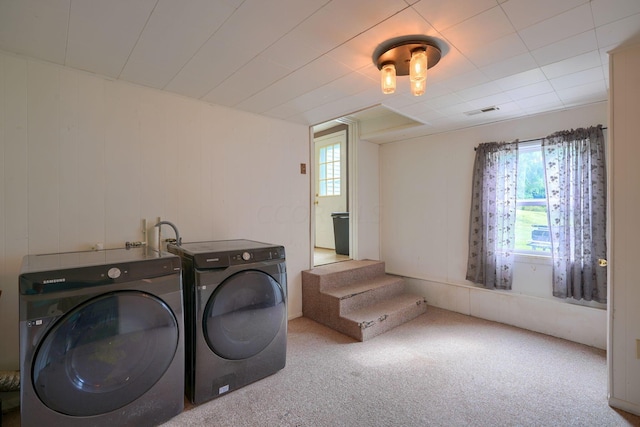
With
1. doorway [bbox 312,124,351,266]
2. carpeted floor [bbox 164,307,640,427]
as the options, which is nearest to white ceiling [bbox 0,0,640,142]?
carpeted floor [bbox 164,307,640,427]

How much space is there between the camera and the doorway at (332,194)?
4.73 metres

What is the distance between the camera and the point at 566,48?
71.4 inches

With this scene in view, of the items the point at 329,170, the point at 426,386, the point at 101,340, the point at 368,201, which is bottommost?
the point at 426,386

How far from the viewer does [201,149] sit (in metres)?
2.67

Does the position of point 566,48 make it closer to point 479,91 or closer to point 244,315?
point 479,91

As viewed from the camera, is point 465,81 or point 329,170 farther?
point 329,170

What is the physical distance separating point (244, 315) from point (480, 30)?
7.43 ft

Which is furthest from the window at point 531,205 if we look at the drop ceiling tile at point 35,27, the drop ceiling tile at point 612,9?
the drop ceiling tile at point 35,27

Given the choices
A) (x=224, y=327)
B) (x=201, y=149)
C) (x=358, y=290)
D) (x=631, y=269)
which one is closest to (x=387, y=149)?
(x=358, y=290)

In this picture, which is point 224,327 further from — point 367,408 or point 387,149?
point 387,149

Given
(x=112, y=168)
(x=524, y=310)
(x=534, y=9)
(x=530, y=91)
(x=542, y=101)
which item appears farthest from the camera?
(x=524, y=310)

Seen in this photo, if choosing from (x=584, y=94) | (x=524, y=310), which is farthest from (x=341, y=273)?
(x=584, y=94)

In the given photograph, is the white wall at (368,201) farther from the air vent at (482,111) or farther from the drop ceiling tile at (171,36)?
the drop ceiling tile at (171,36)

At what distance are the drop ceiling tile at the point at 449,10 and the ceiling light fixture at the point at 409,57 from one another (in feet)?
0.55
